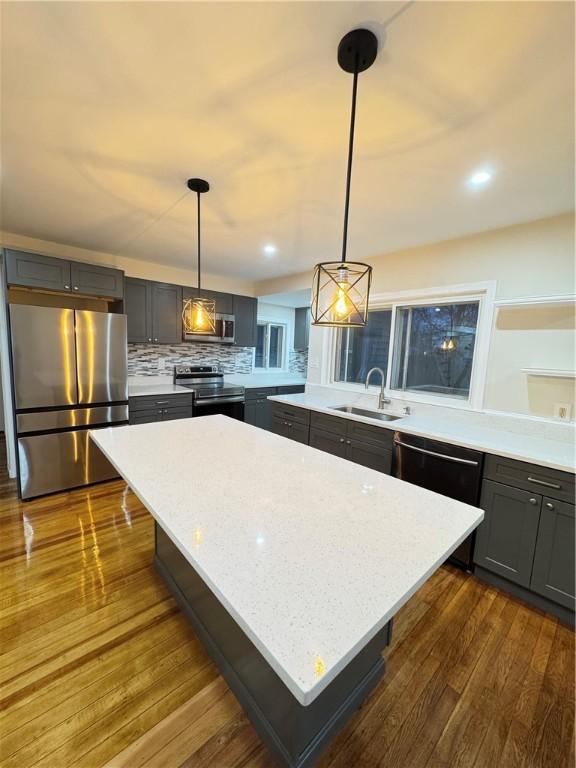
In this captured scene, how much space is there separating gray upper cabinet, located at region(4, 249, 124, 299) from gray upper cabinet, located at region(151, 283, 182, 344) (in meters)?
0.57

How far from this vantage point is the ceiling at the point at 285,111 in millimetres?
966

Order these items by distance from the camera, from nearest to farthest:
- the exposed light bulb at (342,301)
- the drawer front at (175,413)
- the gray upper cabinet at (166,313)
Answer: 1. the exposed light bulb at (342,301)
2. the drawer front at (175,413)
3. the gray upper cabinet at (166,313)

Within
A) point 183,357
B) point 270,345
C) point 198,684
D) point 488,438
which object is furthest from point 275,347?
point 198,684

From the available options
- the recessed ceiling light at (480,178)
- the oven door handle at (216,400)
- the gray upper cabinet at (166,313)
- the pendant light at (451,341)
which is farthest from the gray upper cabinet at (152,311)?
the recessed ceiling light at (480,178)

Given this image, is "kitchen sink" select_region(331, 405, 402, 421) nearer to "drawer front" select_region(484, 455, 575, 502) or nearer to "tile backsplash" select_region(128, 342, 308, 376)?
"drawer front" select_region(484, 455, 575, 502)

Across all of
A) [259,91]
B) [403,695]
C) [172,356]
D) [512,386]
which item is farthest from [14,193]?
[512,386]

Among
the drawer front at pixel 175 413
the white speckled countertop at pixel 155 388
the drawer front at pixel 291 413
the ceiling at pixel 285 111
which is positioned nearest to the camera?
the ceiling at pixel 285 111

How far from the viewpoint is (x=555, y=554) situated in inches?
69.6

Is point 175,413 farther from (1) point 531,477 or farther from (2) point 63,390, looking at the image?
(1) point 531,477

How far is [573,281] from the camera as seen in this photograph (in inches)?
82.9

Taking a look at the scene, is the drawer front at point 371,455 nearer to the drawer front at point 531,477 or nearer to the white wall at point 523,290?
the drawer front at point 531,477

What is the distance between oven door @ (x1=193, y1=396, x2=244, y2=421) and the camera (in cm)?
399

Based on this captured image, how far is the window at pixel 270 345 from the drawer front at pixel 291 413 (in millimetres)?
2005

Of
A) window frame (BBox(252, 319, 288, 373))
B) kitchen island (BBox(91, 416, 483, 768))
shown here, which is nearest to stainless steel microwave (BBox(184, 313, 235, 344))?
window frame (BBox(252, 319, 288, 373))
